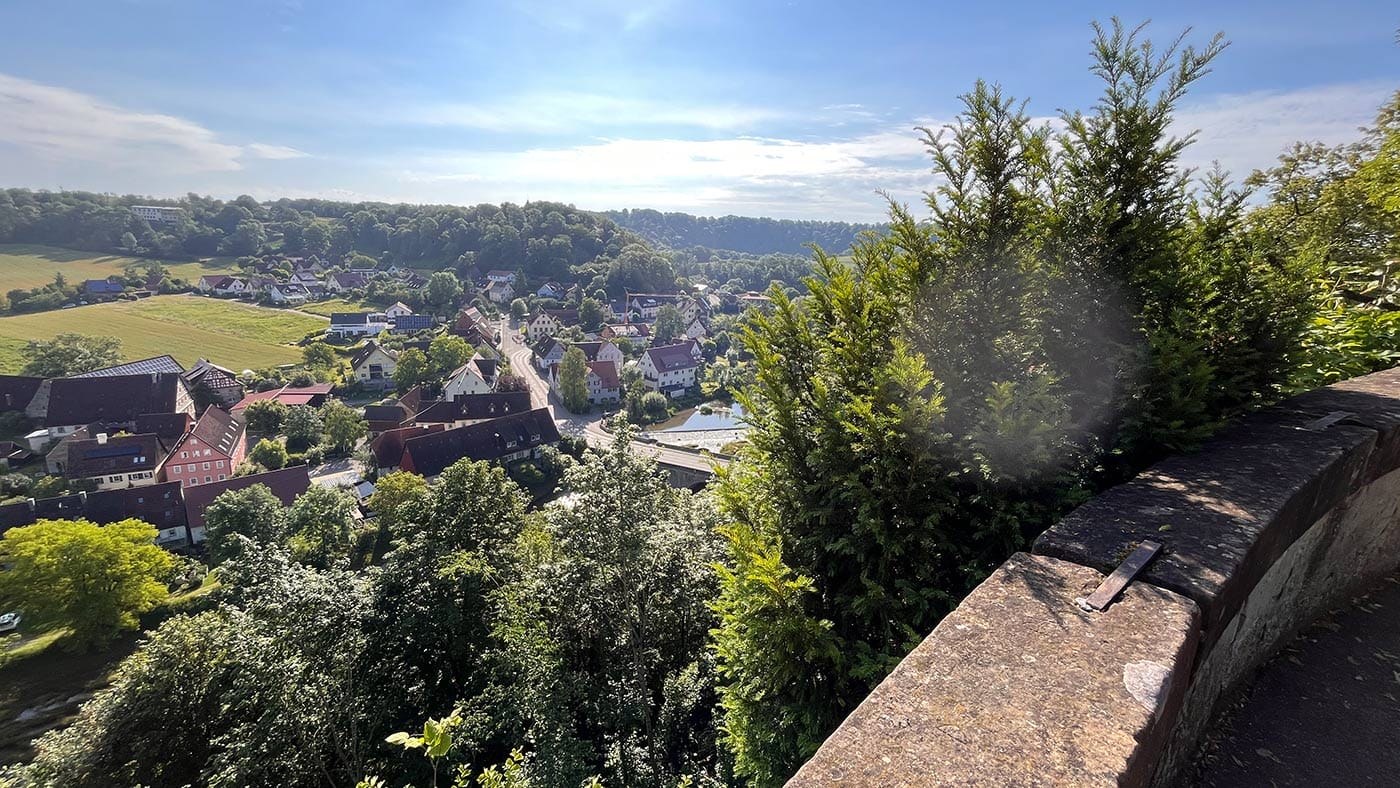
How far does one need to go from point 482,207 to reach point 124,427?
13691 centimetres

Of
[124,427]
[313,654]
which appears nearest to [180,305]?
[124,427]

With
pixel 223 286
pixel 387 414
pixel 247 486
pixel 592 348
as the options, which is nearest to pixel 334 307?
pixel 223 286

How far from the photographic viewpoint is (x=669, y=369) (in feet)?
239

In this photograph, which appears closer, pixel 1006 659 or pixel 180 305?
pixel 1006 659

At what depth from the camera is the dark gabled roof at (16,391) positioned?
53344mm

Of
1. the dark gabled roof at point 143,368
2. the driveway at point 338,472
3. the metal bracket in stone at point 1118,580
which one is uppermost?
the metal bracket in stone at point 1118,580

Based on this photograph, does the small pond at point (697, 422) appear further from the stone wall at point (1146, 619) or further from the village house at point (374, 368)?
the stone wall at point (1146, 619)

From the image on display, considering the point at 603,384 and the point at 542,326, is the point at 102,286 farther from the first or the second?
the point at 603,384

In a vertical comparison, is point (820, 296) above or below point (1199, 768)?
above

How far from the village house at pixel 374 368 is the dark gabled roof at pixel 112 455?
2574cm

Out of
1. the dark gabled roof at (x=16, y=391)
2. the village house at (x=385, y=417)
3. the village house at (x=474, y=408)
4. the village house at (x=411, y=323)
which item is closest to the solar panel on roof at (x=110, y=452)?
the village house at (x=385, y=417)

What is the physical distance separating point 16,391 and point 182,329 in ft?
109

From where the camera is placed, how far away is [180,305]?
319ft

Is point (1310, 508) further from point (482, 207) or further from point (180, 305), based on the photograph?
point (482, 207)
